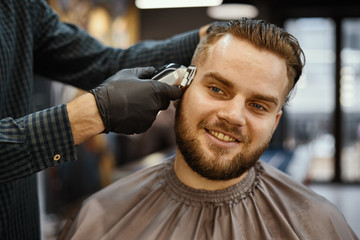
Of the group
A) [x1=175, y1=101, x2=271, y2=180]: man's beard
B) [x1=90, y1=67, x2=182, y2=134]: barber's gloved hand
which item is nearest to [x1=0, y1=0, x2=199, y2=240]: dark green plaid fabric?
[x1=90, y1=67, x2=182, y2=134]: barber's gloved hand

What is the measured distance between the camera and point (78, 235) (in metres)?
1.45

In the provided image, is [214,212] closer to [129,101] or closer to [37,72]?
[129,101]

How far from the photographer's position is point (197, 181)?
149 centimetres

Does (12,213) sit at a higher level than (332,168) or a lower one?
higher

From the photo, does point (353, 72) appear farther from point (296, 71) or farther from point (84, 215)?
point (84, 215)

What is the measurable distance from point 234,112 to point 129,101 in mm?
373

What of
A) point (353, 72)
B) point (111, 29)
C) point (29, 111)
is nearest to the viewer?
point (29, 111)

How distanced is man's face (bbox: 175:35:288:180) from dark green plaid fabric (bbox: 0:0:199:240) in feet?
1.03

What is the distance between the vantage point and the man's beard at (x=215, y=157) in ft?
4.50

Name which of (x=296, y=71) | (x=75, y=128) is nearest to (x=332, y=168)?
(x=296, y=71)

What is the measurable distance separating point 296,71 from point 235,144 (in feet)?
1.29

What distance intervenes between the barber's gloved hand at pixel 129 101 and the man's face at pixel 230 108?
0.58 feet

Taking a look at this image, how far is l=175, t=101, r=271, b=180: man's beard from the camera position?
137 centimetres

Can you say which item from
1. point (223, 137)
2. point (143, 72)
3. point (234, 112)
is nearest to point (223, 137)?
point (223, 137)
